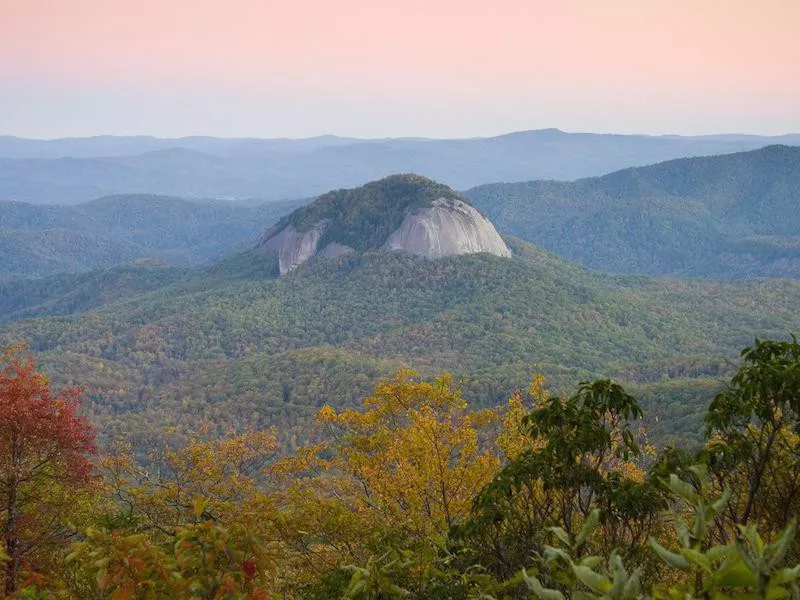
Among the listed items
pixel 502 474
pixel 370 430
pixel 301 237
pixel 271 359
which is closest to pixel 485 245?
pixel 301 237

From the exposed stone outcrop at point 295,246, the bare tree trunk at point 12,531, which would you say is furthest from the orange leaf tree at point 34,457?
the exposed stone outcrop at point 295,246

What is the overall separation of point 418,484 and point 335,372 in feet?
277

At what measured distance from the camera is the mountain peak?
16312 centimetres

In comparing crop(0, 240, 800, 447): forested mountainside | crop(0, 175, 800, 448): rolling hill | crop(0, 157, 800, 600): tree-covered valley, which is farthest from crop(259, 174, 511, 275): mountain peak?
crop(0, 240, 800, 447): forested mountainside

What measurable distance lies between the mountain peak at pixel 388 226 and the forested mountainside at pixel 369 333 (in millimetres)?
5377

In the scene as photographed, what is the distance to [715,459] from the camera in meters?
11.1

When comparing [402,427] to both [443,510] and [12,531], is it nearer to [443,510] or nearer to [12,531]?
[443,510]

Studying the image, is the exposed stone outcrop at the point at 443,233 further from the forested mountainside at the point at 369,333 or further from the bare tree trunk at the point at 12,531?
the bare tree trunk at the point at 12,531

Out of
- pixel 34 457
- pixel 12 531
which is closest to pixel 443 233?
pixel 34 457

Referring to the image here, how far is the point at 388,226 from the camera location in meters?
173

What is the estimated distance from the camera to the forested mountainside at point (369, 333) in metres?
99.8

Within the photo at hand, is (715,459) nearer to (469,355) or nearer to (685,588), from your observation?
(685,588)

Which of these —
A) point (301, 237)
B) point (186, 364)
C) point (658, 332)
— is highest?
point (301, 237)

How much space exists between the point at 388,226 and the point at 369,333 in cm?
4234
